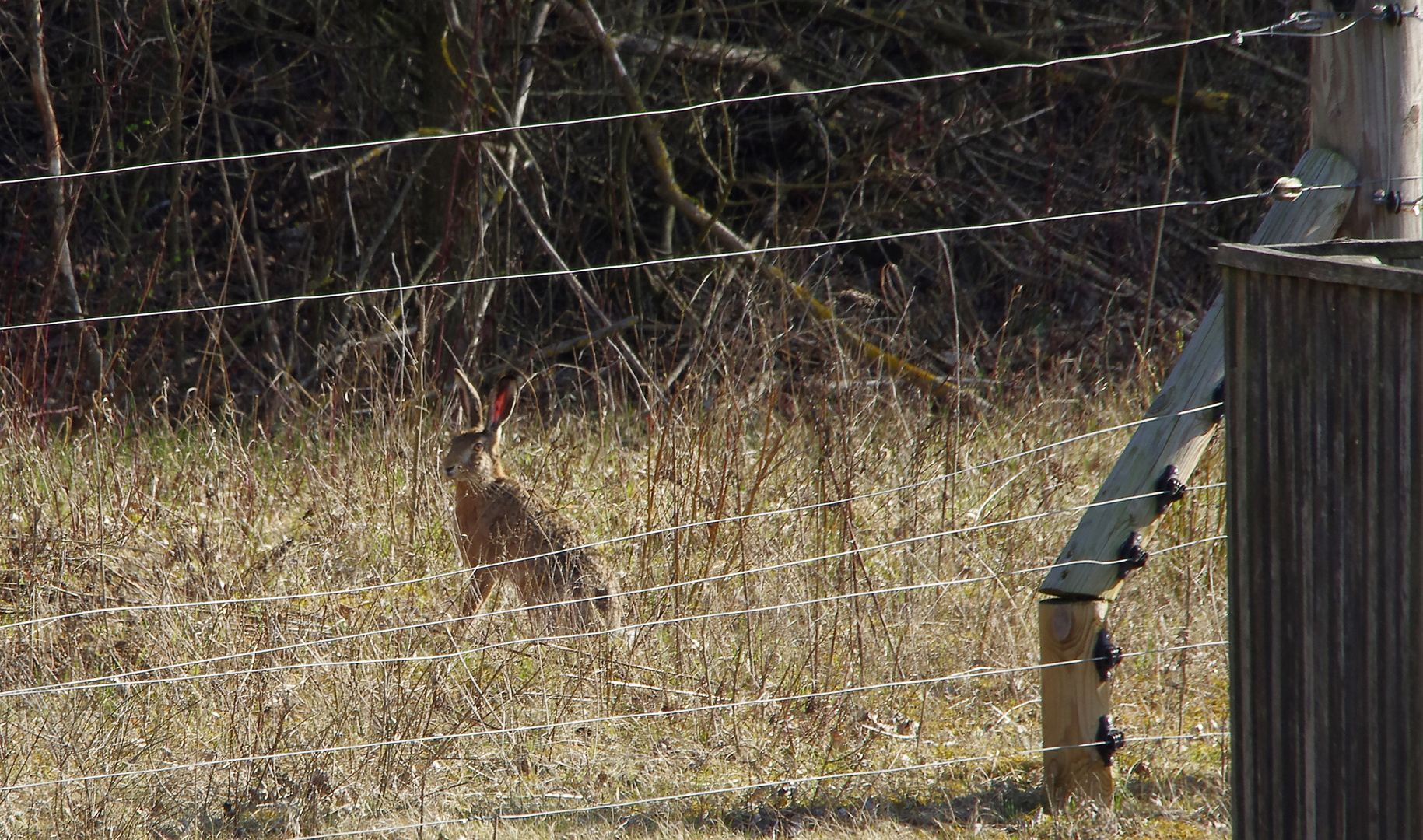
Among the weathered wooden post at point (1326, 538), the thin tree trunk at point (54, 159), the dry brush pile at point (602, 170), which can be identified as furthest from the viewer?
the dry brush pile at point (602, 170)

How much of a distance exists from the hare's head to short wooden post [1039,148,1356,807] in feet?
8.66

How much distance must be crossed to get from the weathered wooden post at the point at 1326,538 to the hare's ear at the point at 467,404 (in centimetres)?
313

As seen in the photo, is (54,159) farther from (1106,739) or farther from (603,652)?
(1106,739)

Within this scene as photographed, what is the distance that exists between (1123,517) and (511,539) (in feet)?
7.99

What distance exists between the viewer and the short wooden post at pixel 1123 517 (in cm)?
328

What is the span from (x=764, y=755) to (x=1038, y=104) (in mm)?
7092

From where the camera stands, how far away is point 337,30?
881 centimetres

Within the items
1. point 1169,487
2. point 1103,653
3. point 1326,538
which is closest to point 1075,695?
point 1103,653

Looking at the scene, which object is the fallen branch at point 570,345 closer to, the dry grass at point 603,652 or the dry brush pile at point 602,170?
the dry brush pile at point 602,170

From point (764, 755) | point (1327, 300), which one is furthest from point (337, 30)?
point (1327, 300)

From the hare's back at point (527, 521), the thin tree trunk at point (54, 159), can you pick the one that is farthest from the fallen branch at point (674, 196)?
the thin tree trunk at point (54, 159)

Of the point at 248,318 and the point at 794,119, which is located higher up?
the point at 794,119

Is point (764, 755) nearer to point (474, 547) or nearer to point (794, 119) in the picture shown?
point (474, 547)

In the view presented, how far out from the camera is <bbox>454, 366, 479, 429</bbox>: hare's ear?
5.39m
